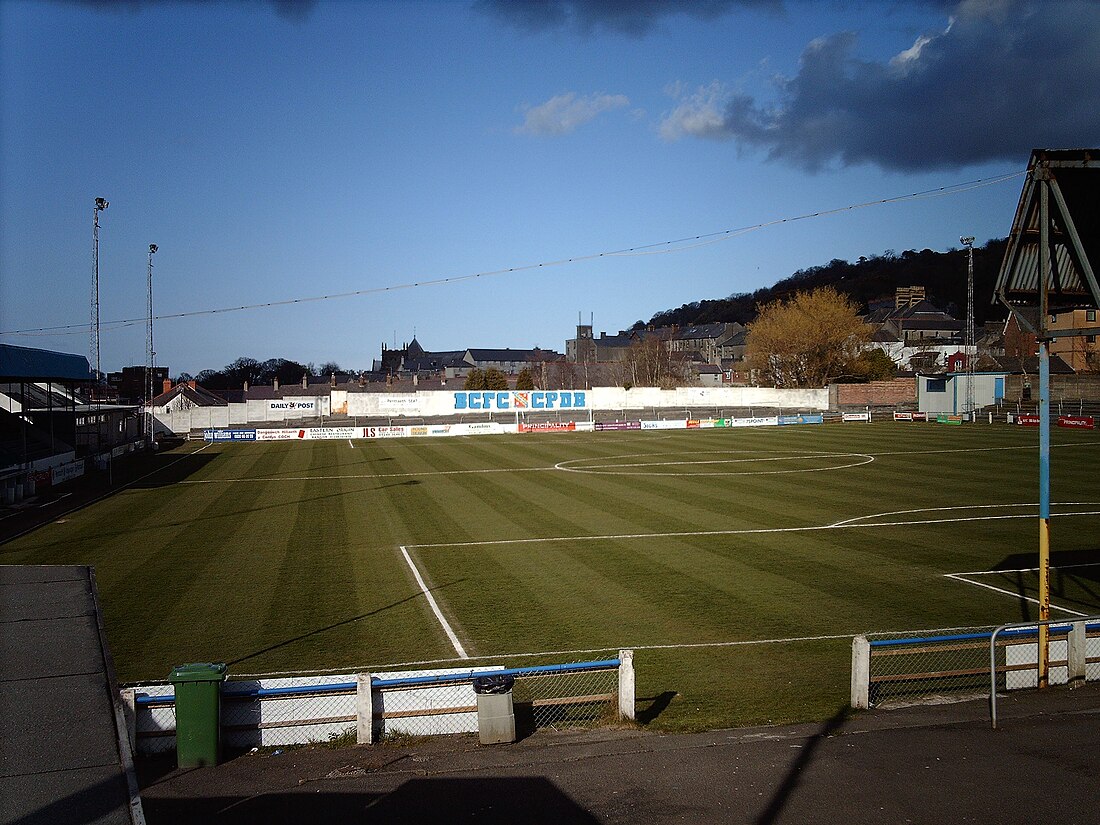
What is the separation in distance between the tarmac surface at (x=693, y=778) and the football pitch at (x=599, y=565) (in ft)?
3.94

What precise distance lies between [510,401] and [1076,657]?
6670 cm

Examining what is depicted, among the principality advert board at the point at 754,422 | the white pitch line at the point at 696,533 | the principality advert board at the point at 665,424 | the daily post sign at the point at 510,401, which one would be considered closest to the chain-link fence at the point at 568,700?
the white pitch line at the point at 696,533

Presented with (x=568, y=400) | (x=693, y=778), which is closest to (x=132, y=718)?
(x=693, y=778)

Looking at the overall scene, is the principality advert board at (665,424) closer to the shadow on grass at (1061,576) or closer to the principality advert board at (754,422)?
the principality advert board at (754,422)

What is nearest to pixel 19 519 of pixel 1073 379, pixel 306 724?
pixel 306 724

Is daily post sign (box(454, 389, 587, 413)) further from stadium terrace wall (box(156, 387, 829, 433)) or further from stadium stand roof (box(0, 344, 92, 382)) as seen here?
stadium stand roof (box(0, 344, 92, 382))

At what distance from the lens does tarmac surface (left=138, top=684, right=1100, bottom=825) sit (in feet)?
26.7

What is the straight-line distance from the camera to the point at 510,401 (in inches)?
3049

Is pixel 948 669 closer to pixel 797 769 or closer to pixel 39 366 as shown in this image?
pixel 797 769

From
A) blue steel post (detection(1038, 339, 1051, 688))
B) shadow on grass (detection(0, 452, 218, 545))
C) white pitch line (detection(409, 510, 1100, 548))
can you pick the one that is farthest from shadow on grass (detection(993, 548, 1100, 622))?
shadow on grass (detection(0, 452, 218, 545))

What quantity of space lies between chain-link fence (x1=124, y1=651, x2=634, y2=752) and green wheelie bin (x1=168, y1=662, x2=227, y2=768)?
0.81 ft

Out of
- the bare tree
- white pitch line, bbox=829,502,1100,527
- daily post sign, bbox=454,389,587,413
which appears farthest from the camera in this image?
the bare tree

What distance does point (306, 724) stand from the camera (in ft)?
33.5

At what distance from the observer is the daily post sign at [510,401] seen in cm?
7675
